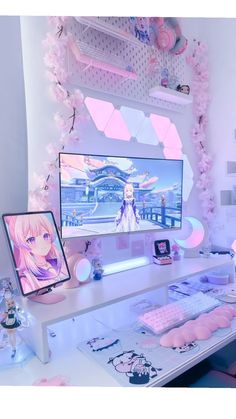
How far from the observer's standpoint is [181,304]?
3.51 feet

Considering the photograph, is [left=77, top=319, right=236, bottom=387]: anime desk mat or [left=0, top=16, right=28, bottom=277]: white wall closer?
[left=77, top=319, right=236, bottom=387]: anime desk mat

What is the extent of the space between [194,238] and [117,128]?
2.41 feet

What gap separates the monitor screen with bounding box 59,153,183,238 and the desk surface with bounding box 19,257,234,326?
20 cm

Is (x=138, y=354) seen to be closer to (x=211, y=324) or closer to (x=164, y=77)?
(x=211, y=324)

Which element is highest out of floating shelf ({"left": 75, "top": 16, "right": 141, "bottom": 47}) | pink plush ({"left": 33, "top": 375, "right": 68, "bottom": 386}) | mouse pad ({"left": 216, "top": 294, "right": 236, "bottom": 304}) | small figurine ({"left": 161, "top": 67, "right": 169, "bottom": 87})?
floating shelf ({"left": 75, "top": 16, "right": 141, "bottom": 47})

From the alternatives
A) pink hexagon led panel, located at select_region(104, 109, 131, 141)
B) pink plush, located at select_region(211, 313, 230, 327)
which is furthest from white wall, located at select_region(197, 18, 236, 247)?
pink plush, located at select_region(211, 313, 230, 327)

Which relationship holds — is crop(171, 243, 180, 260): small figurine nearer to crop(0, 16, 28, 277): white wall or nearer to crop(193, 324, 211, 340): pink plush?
crop(193, 324, 211, 340): pink plush

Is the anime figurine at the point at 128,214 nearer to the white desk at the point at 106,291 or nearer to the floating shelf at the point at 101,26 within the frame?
the white desk at the point at 106,291

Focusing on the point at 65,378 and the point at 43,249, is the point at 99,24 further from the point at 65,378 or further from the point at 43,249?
the point at 65,378

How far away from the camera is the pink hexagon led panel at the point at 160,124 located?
150 centimetres

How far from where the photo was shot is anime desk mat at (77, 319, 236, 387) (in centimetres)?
70

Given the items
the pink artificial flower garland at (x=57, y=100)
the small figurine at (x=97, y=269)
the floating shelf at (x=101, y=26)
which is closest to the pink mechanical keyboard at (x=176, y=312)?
the small figurine at (x=97, y=269)

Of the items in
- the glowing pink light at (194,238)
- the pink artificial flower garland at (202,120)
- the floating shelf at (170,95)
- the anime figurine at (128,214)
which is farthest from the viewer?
the pink artificial flower garland at (202,120)

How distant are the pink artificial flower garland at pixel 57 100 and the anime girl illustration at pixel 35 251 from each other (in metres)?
0.15
